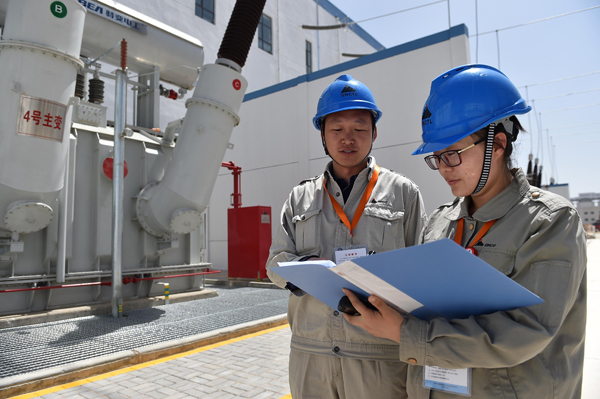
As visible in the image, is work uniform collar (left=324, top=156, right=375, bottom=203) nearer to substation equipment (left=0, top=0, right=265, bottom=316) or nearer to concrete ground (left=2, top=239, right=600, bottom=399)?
concrete ground (left=2, top=239, right=600, bottom=399)

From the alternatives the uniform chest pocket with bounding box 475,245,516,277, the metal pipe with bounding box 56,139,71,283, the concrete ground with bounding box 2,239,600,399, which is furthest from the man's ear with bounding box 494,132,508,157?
the metal pipe with bounding box 56,139,71,283

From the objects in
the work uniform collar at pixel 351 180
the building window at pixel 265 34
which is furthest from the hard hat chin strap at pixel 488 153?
the building window at pixel 265 34

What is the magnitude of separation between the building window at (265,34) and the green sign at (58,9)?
12.5 metres

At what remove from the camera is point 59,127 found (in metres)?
5.86

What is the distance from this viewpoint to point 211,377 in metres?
3.88

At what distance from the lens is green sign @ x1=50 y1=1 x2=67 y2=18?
5.73m

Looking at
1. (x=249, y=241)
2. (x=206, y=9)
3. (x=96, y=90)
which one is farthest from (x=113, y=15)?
(x=206, y=9)

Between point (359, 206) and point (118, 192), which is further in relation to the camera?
point (118, 192)

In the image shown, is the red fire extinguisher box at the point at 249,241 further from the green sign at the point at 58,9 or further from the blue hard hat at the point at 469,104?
the blue hard hat at the point at 469,104

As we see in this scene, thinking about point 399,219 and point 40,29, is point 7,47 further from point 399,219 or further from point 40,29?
point 399,219

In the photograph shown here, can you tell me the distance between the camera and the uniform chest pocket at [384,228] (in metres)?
1.89

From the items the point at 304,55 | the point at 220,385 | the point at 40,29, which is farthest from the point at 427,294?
the point at 304,55

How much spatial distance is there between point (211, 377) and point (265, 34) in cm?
1689

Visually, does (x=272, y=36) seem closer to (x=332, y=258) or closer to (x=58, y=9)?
(x=58, y=9)
